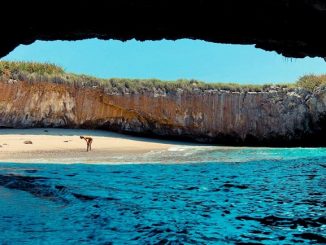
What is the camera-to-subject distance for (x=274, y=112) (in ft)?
87.4

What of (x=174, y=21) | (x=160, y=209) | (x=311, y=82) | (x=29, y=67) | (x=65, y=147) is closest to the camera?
(x=160, y=209)

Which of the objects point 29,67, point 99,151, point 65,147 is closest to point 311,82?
point 99,151

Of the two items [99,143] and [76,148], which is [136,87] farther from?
[76,148]

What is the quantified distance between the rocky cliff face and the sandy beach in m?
1.33

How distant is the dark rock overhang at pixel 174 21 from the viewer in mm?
4762

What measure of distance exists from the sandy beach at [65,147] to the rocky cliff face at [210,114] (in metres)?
1.33

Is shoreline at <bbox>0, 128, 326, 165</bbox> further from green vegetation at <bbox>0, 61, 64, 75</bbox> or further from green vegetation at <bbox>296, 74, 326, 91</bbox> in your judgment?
green vegetation at <bbox>296, 74, 326, 91</bbox>

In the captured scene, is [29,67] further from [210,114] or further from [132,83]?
[210,114]

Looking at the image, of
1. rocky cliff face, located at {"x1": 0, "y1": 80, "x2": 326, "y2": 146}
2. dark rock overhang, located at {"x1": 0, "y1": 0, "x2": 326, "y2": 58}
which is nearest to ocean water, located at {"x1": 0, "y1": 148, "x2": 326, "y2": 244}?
dark rock overhang, located at {"x1": 0, "y1": 0, "x2": 326, "y2": 58}

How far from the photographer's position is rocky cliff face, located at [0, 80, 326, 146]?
25.8 meters

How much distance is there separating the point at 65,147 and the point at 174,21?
540 inches

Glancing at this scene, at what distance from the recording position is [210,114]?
26641 millimetres

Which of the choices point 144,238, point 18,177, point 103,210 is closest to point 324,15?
point 144,238

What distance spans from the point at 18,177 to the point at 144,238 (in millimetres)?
5493
